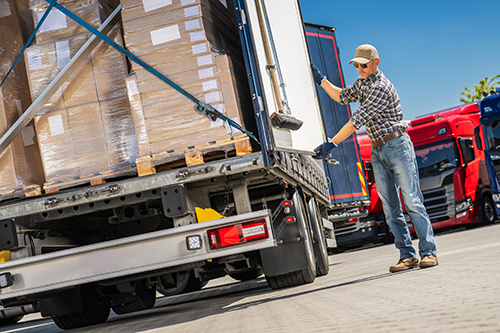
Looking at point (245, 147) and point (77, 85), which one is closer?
point (245, 147)

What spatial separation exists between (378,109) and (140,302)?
3.70 meters

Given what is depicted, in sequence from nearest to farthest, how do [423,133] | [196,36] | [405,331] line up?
[405,331] → [196,36] → [423,133]

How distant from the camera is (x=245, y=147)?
14.9 ft

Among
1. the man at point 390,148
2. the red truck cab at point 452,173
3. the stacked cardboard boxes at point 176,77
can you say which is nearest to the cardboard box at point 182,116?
the stacked cardboard boxes at point 176,77

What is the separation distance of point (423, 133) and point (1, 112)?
41.2ft

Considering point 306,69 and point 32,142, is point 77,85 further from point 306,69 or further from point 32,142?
point 306,69

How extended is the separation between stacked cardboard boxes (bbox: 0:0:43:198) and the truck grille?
12.2 m

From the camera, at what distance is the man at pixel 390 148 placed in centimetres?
517

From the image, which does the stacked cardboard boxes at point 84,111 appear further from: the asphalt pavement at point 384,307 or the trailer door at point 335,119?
the trailer door at point 335,119

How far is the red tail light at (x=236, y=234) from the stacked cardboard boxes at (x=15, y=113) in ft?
5.43

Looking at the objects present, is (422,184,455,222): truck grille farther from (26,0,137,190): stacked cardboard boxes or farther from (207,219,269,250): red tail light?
(26,0,137,190): stacked cardboard boxes

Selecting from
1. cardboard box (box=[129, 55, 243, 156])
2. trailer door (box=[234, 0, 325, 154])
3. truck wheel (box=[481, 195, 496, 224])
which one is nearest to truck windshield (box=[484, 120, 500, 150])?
truck wheel (box=[481, 195, 496, 224])

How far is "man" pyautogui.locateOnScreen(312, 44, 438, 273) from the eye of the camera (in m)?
5.17

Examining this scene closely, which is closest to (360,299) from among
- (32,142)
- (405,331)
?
(405,331)
